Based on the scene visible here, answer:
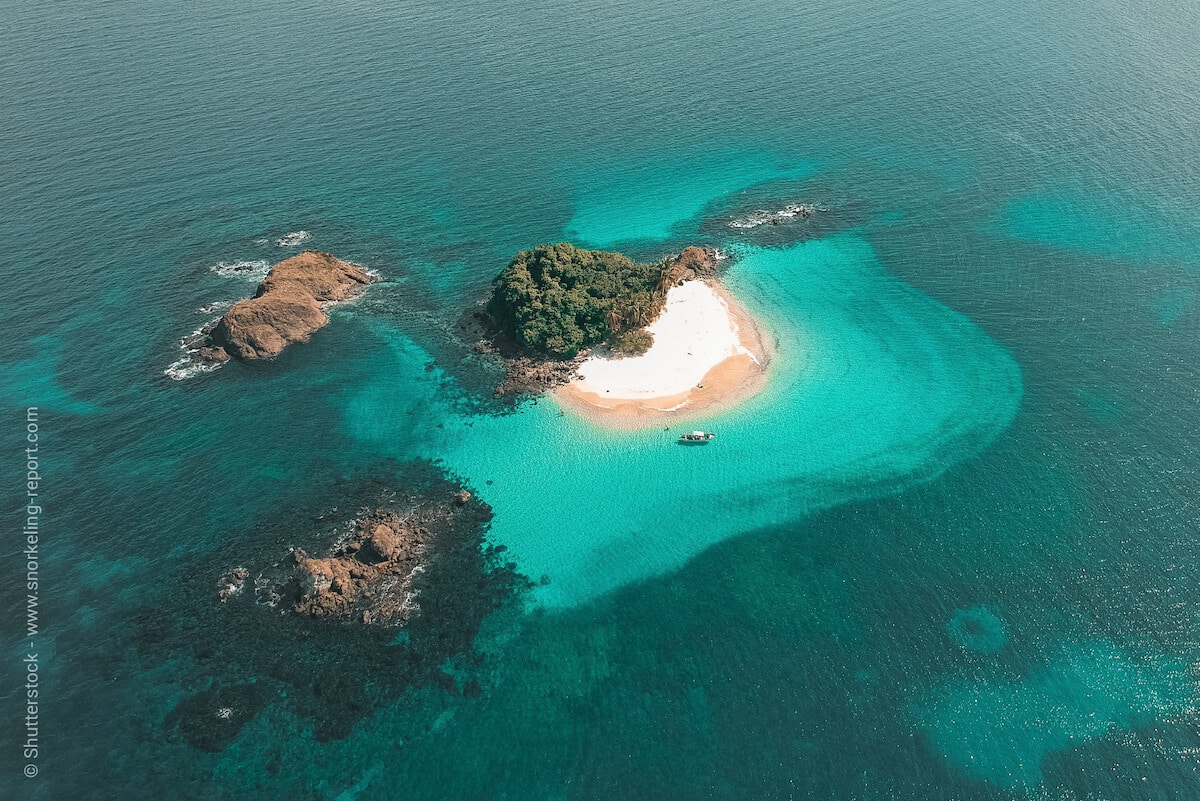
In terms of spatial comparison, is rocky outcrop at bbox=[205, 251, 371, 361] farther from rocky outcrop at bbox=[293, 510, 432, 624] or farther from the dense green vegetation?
rocky outcrop at bbox=[293, 510, 432, 624]

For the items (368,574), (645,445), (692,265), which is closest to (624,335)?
(645,445)

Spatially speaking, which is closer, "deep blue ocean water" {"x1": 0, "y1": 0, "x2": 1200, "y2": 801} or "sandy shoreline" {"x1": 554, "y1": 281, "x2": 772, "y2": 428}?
"deep blue ocean water" {"x1": 0, "y1": 0, "x2": 1200, "y2": 801}

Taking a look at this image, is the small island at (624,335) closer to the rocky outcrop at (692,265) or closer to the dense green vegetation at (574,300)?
the dense green vegetation at (574,300)

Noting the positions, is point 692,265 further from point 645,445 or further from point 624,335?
point 645,445

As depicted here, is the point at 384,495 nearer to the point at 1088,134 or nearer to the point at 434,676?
the point at 434,676

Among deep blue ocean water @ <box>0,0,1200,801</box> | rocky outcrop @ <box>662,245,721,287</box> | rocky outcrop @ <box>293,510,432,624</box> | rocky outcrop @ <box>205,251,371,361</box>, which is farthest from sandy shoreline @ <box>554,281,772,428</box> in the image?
rocky outcrop @ <box>205,251,371,361</box>

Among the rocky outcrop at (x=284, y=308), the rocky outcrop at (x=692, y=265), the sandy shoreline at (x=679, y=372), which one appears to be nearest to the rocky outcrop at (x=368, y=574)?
the sandy shoreline at (x=679, y=372)
